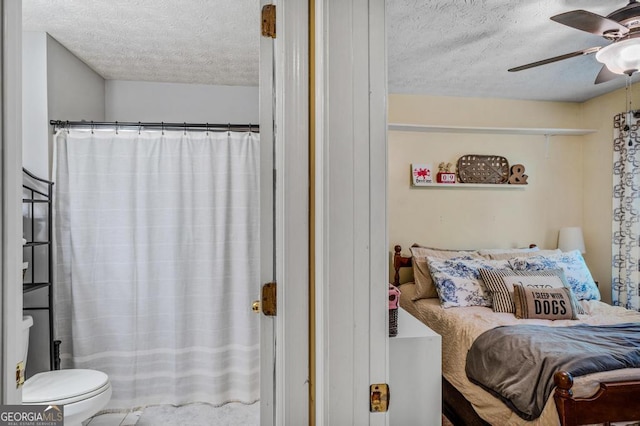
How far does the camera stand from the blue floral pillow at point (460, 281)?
272 centimetres

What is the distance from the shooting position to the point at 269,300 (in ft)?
3.43

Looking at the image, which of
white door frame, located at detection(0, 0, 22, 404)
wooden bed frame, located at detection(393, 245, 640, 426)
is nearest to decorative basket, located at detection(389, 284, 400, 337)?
wooden bed frame, located at detection(393, 245, 640, 426)

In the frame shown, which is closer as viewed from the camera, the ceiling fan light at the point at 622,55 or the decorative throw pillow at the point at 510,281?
the ceiling fan light at the point at 622,55

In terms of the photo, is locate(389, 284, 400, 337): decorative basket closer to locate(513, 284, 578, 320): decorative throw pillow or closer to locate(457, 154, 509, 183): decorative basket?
locate(513, 284, 578, 320): decorative throw pillow

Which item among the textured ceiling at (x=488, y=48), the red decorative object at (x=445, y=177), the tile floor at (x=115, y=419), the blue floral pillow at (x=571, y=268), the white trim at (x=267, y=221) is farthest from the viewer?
the red decorative object at (x=445, y=177)

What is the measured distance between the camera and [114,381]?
8.00 feet

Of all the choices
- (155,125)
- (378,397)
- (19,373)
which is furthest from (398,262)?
(19,373)

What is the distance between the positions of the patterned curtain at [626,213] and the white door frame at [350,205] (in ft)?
10.6

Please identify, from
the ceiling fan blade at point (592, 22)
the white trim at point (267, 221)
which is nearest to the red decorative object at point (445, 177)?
the ceiling fan blade at point (592, 22)

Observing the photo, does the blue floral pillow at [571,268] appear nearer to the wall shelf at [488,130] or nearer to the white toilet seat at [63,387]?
the wall shelf at [488,130]

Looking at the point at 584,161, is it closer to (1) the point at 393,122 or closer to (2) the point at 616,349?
(1) the point at 393,122

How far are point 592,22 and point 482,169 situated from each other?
1.95m

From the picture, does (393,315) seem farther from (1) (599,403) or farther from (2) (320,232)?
(1) (599,403)

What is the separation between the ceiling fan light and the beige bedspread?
4.63ft
